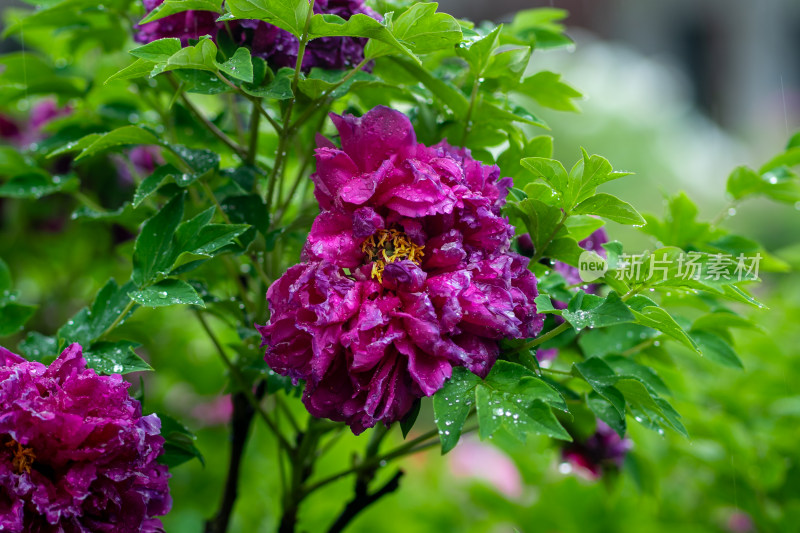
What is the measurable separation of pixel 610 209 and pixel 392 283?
6.0 inches

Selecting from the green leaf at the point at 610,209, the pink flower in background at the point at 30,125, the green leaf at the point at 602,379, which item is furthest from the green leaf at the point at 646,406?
the pink flower in background at the point at 30,125

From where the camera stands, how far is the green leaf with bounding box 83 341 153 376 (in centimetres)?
50

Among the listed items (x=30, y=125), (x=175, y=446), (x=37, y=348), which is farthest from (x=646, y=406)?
(x=30, y=125)

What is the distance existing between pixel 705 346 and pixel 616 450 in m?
0.22

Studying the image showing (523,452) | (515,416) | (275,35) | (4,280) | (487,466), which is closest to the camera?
(515,416)

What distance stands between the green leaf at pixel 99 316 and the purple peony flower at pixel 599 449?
0.50m

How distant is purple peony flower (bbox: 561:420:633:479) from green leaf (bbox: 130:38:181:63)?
57cm

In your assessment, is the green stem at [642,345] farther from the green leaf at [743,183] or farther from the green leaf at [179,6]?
the green leaf at [179,6]

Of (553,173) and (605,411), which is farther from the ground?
(553,173)

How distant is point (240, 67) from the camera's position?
0.45 metres

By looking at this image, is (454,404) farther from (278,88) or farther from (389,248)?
(278,88)

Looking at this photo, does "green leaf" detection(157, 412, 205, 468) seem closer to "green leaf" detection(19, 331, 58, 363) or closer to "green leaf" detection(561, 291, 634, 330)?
"green leaf" detection(19, 331, 58, 363)

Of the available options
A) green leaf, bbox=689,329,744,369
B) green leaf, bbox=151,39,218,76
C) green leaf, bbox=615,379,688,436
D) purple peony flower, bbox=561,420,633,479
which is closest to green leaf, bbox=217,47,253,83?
green leaf, bbox=151,39,218,76

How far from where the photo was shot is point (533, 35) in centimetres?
64
